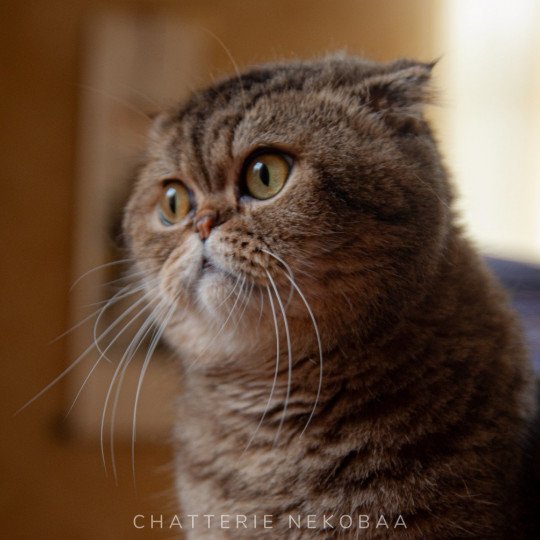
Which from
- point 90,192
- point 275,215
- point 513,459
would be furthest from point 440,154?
point 90,192

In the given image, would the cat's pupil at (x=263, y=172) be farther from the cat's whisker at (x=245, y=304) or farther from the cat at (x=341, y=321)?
the cat's whisker at (x=245, y=304)

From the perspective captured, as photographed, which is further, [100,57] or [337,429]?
[100,57]

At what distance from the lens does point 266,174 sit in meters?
0.71

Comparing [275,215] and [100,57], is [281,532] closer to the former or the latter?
[275,215]

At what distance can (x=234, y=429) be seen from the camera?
78 centimetres

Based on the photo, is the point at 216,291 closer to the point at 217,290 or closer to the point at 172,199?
the point at 217,290

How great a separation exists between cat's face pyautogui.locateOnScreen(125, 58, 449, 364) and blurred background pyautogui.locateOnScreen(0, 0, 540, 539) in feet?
1.31

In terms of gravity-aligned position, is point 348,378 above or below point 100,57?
below

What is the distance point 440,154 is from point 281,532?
0.46 metres

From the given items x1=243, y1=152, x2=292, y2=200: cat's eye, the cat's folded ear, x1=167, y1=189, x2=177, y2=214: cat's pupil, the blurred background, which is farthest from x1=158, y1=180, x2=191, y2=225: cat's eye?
the blurred background

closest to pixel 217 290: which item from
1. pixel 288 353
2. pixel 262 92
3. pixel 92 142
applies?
pixel 288 353

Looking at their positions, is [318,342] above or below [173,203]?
below

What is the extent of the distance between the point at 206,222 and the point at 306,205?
107mm

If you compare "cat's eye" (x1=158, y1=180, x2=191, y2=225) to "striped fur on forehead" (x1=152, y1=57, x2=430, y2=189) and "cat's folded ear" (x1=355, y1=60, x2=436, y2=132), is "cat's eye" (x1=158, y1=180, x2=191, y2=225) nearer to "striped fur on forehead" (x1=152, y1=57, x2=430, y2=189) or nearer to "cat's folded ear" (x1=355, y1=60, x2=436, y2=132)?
"striped fur on forehead" (x1=152, y1=57, x2=430, y2=189)
